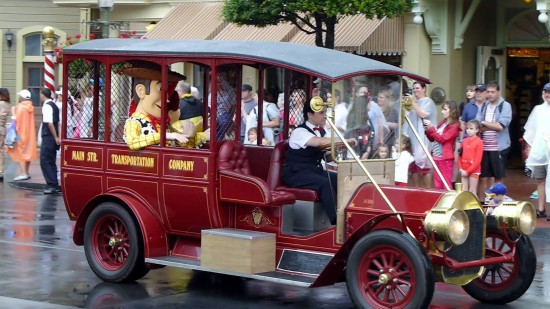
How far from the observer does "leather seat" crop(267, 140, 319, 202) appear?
908cm

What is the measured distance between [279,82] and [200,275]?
1.92 meters

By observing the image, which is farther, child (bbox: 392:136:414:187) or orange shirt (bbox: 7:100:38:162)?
orange shirt (bbox: 7:100:38:162)

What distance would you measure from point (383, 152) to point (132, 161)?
2.18m

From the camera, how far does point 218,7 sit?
2389 cm

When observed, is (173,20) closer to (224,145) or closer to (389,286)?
(224,145)

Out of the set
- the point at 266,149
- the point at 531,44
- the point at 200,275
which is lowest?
the point at 200,275

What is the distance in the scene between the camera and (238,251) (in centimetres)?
884

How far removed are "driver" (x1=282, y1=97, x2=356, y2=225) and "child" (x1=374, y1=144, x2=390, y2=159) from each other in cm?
34

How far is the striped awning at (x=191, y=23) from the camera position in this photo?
76.6 feet

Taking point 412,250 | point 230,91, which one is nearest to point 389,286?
point 412,250

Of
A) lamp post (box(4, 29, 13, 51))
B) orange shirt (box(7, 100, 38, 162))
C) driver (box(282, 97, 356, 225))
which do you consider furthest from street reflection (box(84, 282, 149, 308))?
lamp post (box(4, 29, 13, 51))

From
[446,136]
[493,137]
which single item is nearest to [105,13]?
[446,136]

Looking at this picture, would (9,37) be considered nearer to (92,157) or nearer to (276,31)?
(276,31)

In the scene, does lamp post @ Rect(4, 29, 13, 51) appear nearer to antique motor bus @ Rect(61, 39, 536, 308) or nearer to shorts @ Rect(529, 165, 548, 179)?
shorts @ Rect(529, 165, 548, 179)
